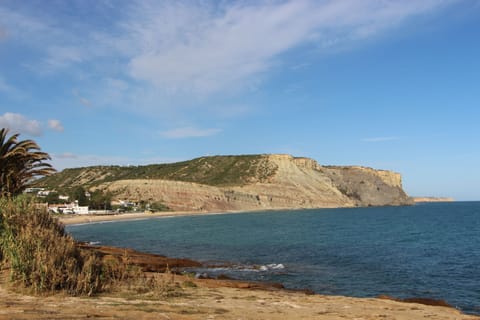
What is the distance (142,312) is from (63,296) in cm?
234

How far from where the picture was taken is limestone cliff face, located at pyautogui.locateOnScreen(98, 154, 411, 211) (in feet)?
429

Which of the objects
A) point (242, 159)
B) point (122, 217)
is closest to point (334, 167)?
point (242, 159)

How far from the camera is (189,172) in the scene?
17175 centimetres

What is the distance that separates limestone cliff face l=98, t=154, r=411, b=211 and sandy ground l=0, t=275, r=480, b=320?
11747cm

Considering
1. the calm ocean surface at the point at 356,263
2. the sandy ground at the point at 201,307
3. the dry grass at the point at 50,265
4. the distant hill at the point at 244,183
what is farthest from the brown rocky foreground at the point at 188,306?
the distant hill at the point at 244,183

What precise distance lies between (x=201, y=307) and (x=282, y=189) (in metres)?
139

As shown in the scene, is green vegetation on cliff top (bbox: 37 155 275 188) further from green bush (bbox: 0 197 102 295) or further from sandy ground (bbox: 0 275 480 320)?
green bush (bbox: 0 197 102 295)

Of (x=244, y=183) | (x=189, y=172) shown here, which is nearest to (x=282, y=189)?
(x=244, y=183)

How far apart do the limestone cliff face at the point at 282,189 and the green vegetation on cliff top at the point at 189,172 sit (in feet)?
9.32

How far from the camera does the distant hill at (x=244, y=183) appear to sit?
5192 inches

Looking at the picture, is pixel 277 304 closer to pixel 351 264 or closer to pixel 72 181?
pixel 351 264

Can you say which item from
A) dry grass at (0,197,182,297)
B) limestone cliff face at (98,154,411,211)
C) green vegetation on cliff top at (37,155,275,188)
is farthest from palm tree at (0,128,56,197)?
green vegetation on cliff top at (37,155,275,188)

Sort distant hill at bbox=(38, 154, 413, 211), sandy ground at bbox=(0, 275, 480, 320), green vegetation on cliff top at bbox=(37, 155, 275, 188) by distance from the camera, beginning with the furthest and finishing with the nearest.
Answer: green vegetation on cliff top at bbox=(37, 155, 275, 188) → distant hill at bbox=(38, 154, 413, 211) → sandy ground at bbox=(0, 275, 480, 320)

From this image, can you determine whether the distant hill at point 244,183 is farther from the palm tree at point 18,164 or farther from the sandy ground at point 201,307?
the sandy ground at point 201,307
